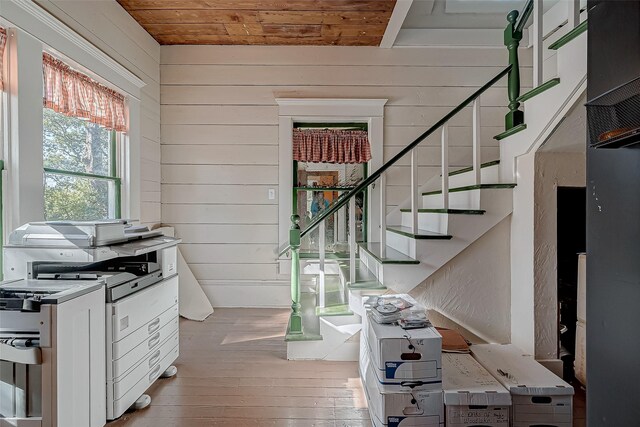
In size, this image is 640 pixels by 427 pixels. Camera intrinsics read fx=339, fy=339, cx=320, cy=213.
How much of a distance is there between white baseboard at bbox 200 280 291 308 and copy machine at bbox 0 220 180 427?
60.4 inches

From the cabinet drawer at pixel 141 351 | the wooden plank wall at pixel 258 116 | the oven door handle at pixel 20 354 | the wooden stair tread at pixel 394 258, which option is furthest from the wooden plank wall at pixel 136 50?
the wooden stair tread at pixel 394 258

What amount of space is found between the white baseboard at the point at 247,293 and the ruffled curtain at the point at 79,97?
5.98 feet

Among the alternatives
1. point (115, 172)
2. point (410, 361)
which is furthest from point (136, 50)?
point (410, 361)

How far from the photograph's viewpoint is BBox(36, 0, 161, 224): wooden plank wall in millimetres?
2443

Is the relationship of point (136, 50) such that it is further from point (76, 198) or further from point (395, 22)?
point (395, 22)

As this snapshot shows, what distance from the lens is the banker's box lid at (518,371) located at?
1.71 m

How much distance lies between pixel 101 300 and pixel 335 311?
5.02 ft

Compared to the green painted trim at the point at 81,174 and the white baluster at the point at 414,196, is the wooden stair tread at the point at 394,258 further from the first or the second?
the green painted trim at the point at 81,174

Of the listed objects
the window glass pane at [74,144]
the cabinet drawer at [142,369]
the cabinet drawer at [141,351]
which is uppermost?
the window glass pane at [74,144]

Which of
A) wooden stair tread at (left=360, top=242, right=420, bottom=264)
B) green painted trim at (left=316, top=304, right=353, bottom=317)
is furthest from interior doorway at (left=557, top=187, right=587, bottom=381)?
green painted trim at (left=316, top=304, right=353, bottom=317)

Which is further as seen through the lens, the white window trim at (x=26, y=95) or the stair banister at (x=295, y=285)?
the stair banister at (x=295, y=285)

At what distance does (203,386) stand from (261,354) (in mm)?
521

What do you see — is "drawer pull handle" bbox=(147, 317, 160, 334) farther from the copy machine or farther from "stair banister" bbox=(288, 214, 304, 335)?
"stair banister" bbox=(288, 214, 304, 335)

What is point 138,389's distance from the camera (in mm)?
1951
